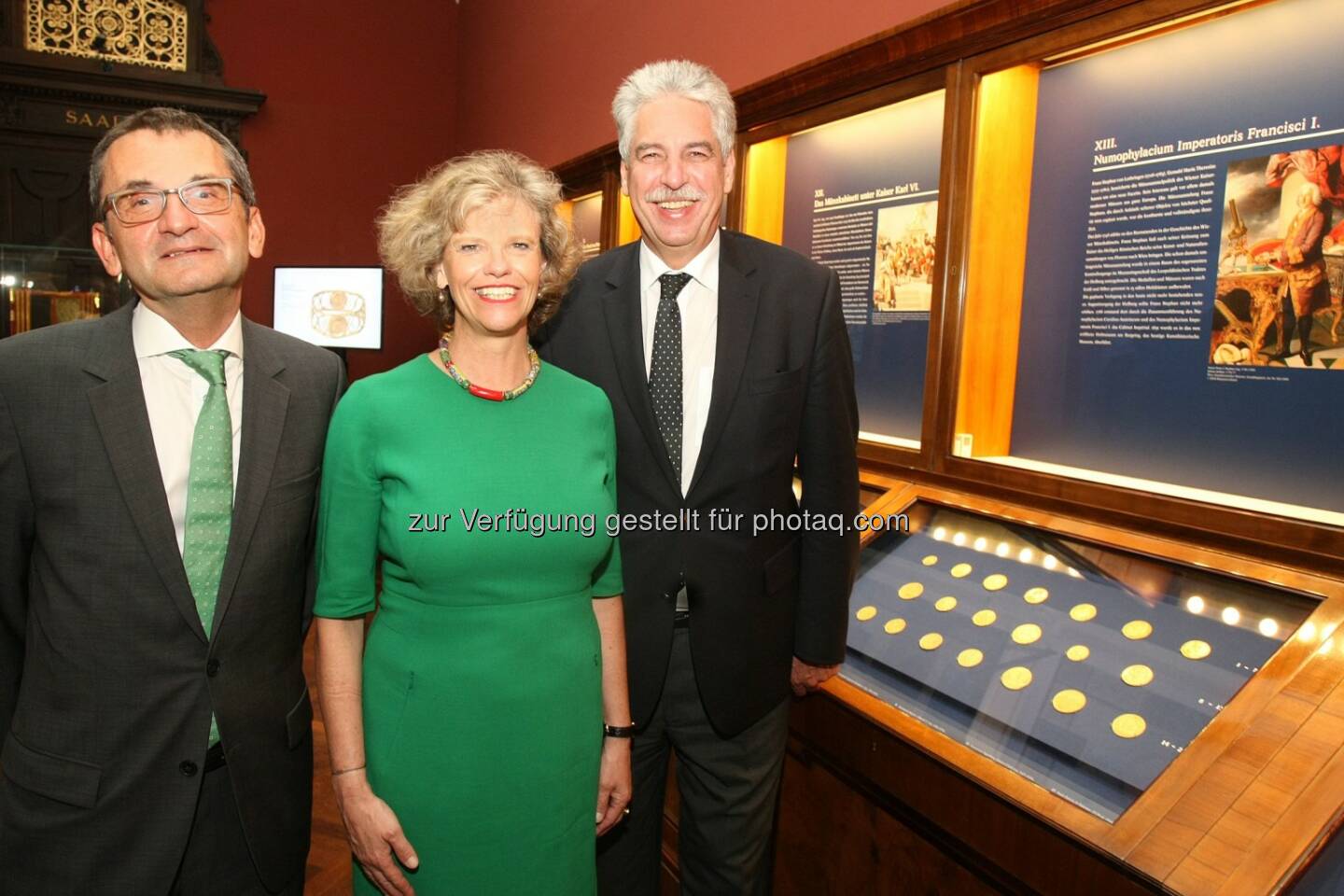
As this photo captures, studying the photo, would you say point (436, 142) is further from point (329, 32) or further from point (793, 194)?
point (793, 194)

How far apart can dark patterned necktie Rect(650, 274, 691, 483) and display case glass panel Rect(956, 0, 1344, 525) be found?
0.90m

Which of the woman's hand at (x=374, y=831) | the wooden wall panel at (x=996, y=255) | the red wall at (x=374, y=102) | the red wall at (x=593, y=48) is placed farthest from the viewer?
the red wall at (x=374, y=102)

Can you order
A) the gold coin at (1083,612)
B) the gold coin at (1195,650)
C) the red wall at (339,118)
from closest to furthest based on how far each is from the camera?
the gold coin at (1195,650) < the gold coin at (1083,612) < the red wall at (339,118)

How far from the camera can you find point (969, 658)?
6.09 feet

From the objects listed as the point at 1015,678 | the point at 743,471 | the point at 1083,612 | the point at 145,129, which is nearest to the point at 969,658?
the point at 1015,678

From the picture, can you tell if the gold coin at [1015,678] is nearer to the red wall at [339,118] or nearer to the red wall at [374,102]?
the red wall at [374,102]

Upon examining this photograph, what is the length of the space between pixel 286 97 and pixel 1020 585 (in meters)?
7.60

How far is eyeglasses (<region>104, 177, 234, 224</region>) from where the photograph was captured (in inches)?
57.1

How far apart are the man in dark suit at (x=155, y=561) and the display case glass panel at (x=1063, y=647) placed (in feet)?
4.05

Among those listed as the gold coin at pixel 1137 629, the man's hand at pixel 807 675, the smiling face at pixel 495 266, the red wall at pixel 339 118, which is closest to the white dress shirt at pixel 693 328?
the smiling face at pixel 495 266

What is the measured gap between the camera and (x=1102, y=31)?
76.4 inches

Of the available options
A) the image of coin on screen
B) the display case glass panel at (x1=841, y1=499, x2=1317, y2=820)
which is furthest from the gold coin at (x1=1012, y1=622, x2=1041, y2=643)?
the image of coin on screen

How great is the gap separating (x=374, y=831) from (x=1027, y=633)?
1298 mm

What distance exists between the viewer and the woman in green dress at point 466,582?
1.44m
